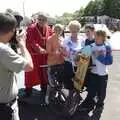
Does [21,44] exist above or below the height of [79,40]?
above

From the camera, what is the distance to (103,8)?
104750mm

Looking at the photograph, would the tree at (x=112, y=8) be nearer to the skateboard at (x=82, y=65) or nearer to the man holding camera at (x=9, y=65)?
the skateboard at (x=82, y=65)

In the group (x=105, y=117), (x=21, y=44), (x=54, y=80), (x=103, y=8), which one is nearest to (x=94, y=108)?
(x=105, y=117)

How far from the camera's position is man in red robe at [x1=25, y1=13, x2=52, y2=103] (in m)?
8.06

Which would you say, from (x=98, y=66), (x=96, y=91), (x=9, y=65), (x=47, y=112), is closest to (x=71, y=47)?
(x=98, y=66)

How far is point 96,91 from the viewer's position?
746 cm

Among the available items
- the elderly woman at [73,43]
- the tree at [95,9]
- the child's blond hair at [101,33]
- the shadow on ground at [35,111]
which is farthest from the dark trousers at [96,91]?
the tree at [95,9]

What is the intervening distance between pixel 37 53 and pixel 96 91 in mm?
1287

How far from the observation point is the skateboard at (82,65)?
7.25 meters

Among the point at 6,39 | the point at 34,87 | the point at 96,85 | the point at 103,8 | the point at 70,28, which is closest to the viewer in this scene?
the point at 6,39

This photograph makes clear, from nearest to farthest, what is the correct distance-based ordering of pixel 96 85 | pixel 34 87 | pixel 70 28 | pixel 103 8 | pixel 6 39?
pixel 6 39 < pixel 96 85 < pixel 70 28 < pixel 34 87 < pixel 103 8

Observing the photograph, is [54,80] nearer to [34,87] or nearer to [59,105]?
[59,105]

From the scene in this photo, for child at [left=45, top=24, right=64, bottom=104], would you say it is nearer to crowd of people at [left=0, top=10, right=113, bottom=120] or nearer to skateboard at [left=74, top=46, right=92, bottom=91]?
crowd of people at [left=0, top=10, right=113, bottom=120]

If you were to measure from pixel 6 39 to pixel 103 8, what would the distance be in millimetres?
102006
